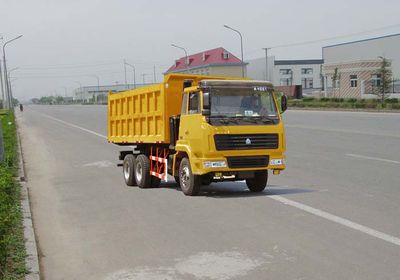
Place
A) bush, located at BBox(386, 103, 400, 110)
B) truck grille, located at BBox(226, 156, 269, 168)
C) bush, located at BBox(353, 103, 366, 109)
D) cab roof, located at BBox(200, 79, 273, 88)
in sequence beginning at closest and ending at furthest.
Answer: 1. truck grille, located at BBox(226, 156, 269, 168)
2. cab roof, located at BBox(200, 79, 273, 88)
3. bush, located at BBox(386, 103, 400, 110)
4. bush, located at BBox(353, 103, 366, 109)

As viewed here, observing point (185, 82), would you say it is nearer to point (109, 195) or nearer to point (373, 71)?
point (109, 195)

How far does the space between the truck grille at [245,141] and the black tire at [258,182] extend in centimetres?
73

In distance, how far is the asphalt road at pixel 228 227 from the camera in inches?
252

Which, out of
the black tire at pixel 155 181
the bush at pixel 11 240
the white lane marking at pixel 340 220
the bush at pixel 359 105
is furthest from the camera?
the bush at pixel 359 105

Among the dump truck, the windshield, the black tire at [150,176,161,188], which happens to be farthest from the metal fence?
the windshield

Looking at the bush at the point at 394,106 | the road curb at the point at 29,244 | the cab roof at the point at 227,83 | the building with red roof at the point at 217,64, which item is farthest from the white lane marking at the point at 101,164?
the building with red roof at the point at 217,64

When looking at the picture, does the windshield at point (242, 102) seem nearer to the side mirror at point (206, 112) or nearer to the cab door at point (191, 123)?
the side mirror at point (206, 112)

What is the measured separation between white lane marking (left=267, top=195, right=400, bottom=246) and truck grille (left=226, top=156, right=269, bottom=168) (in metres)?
0.66

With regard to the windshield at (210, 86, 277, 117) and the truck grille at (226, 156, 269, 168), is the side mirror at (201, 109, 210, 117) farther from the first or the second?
the truck grille at (226, 156, 269, 168)

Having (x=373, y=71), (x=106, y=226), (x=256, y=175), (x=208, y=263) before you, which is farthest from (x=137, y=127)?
(x=373, y=71)

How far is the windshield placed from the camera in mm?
10836

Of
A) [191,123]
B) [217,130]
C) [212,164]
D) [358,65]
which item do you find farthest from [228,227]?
[358,65]

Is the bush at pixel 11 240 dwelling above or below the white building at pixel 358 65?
below

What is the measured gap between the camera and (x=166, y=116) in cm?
1195
